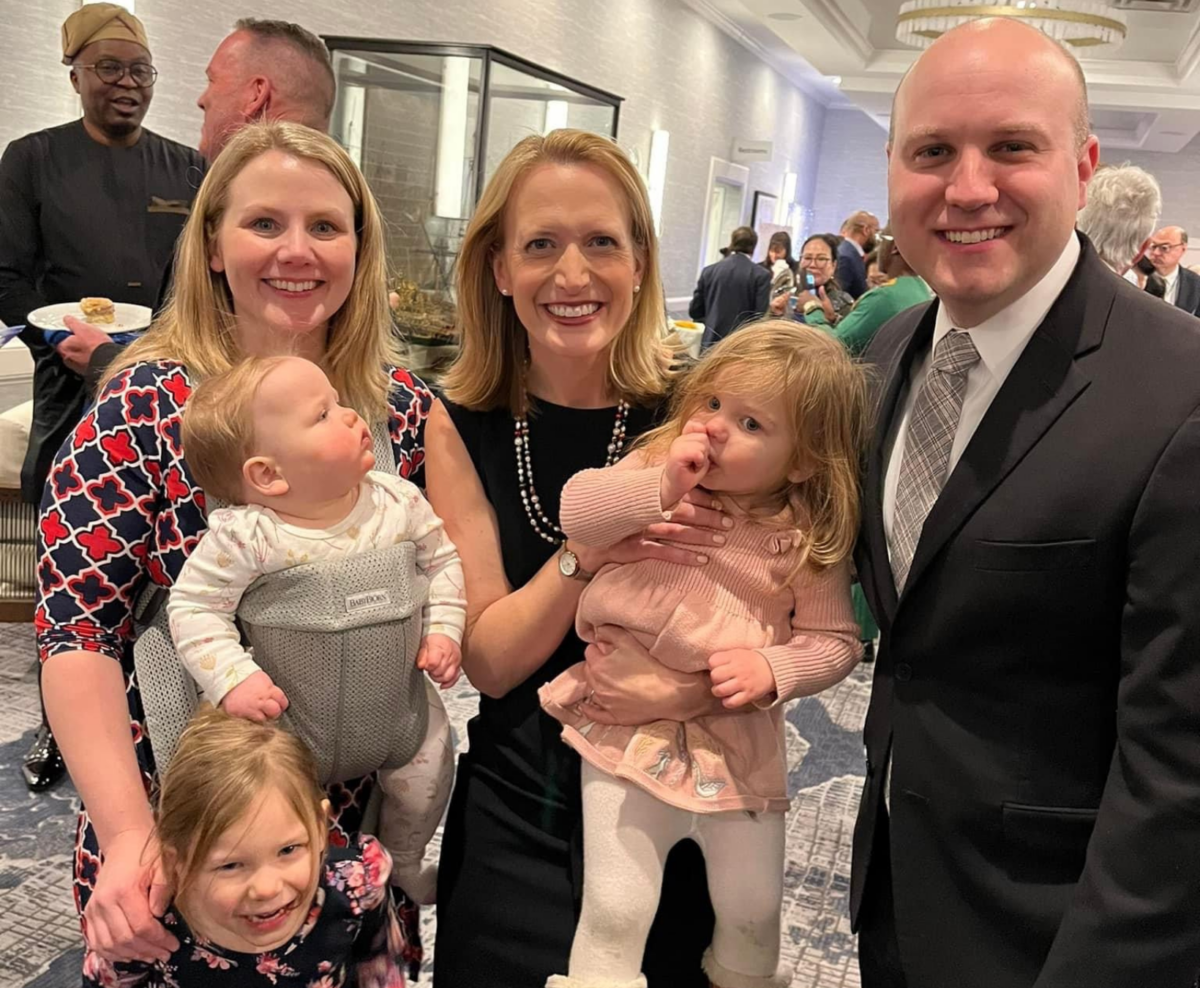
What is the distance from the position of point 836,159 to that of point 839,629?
799 inches

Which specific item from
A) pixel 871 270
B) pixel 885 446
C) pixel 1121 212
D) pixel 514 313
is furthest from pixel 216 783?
pixel 871 270

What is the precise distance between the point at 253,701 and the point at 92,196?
2850 millimetres

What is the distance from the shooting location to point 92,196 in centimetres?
354

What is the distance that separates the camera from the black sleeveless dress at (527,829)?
1.61 metres

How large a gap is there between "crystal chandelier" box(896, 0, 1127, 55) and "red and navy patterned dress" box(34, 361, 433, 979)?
279 inches

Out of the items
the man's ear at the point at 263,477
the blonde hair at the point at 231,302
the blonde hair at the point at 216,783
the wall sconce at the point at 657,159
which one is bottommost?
the blonde hair at the point at 216,783

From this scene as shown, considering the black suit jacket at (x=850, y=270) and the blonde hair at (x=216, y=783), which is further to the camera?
the black suit jacket at (x=850, y=270)

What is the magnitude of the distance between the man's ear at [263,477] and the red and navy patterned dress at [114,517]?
0.11 metres

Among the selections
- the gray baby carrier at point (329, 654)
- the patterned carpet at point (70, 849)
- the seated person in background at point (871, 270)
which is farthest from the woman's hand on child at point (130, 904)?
Answer: the seated person in background at point (871, 270)

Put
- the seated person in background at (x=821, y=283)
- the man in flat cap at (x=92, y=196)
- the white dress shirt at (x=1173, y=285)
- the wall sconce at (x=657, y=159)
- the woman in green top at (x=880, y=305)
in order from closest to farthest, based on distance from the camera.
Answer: the man in flat cap at (x=92, y=196)
the woman in green top at (x=880, y=305)
the white dress shirt at (x=1173, y=285)
the seated person in background at (x=821, y=283)
the wall sconce at (x=657, y=159)

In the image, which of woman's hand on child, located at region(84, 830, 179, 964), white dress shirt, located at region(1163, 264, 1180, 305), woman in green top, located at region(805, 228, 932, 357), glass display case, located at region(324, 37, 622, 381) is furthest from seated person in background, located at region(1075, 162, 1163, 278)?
woman's hand on child, located at region(84, 830, 179, 964)

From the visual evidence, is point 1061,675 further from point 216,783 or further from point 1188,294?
point 1188,294

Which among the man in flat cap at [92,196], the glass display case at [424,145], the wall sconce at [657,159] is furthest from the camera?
the wall sconce at [657,159]

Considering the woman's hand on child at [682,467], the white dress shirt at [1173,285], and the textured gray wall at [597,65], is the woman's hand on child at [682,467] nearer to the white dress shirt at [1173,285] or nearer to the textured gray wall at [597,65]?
the textured gray wall at [597,65]
